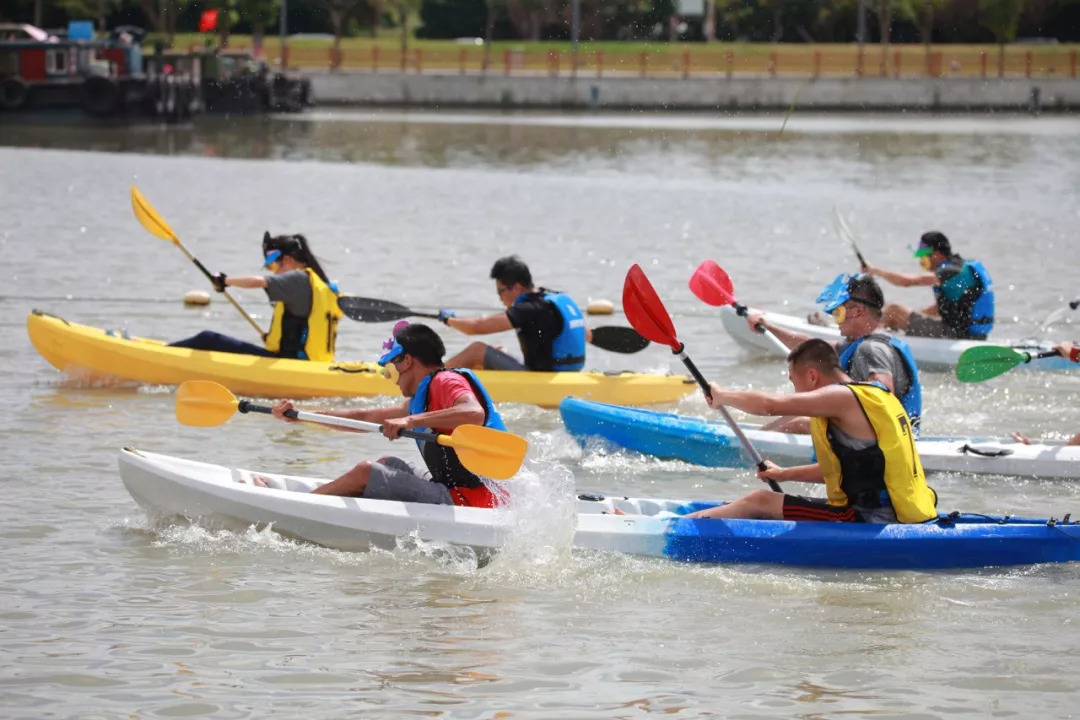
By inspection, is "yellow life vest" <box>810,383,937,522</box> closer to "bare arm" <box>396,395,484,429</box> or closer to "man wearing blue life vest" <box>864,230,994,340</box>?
"bare arm" <box>396,395,484,429</box>

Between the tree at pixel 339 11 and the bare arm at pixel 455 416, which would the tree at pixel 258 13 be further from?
the bare arm at pixel 455 416

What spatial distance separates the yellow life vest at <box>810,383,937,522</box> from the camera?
23.3 feet

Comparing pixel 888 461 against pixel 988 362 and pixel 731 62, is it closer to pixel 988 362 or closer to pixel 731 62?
pixel 988 362

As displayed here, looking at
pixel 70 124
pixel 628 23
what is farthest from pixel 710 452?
pixel 628 23

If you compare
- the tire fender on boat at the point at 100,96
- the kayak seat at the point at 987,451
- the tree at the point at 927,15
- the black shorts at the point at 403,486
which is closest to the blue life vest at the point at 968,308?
the kayak seat at the point at 987,451

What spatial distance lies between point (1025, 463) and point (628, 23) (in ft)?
170

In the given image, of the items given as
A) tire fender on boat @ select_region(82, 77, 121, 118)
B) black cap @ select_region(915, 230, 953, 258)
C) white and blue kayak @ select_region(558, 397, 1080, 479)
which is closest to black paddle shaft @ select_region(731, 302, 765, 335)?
white and blue kayak @ select_region(558, 397, 1080, 479)

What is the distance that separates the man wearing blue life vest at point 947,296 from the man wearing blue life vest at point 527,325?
98.9 inches

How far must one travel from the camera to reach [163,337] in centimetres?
1461

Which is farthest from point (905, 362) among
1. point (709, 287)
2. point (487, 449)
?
point (487, 449)

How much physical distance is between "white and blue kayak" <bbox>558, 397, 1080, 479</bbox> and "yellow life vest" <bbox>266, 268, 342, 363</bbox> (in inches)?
86.5

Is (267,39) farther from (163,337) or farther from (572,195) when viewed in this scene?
(163,337)

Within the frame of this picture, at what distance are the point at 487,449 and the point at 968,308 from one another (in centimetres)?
658

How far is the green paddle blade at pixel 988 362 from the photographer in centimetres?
969
